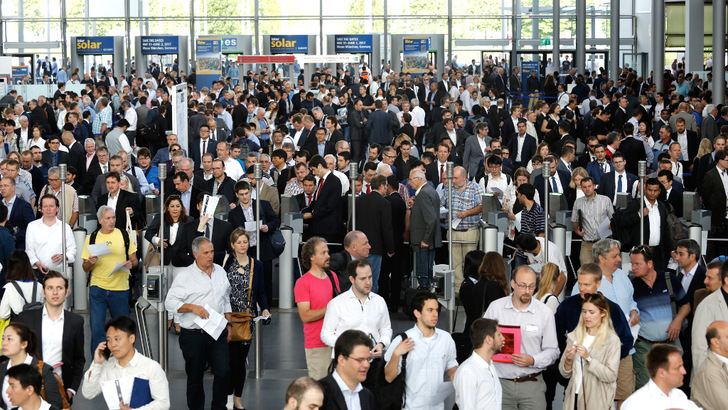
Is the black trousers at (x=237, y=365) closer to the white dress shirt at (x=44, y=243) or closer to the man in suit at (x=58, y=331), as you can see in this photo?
the man in suit at (x=58, y=331)

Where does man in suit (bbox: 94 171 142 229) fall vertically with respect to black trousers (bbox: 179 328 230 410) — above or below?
above

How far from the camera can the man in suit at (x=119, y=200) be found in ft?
38.5

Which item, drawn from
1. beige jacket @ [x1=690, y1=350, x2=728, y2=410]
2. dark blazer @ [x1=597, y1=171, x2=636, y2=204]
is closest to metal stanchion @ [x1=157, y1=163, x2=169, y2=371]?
beige jacket @ [x1=690, y1=350, x2=728, y2=410]

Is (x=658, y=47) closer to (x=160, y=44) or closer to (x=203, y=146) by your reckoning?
(x=203, y=146)

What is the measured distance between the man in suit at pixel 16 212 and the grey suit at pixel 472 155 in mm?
7294

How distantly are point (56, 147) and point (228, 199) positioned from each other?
14.6 feet

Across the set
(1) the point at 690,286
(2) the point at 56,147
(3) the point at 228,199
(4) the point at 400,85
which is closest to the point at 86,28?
(4) the point at 400,85

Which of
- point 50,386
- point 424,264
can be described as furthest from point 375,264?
point 50,386

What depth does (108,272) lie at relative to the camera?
9.65 metres

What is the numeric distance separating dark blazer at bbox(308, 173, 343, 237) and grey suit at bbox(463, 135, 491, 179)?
479cm

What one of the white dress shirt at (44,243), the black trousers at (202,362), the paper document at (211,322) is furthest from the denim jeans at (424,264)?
the paper document at (211,322)

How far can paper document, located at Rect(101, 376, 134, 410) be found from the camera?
6.34 meters

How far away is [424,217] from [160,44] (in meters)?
32.7

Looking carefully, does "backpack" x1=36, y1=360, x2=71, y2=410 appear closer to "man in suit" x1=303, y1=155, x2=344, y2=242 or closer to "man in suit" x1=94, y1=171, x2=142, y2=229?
"man in suit" x1=94, y1=171, x2=142, y2=229
